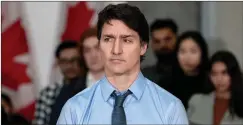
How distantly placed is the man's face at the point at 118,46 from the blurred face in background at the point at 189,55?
1.14ft

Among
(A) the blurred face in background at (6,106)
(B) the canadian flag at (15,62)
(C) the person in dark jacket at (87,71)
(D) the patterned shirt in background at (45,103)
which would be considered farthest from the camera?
(B) the canadian flag at (15,62)

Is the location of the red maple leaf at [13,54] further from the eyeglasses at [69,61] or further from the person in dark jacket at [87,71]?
the person in dark jacket at [87,71]

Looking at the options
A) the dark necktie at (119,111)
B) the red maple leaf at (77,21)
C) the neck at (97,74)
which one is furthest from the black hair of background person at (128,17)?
the red maple leaf at (77,21)

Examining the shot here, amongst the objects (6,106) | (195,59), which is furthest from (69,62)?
(195,59)

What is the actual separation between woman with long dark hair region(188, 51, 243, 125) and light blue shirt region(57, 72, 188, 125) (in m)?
0.32

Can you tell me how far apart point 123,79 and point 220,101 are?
42 centimetres

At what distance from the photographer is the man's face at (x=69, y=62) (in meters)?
1.06

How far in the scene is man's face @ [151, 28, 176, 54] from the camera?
104cm

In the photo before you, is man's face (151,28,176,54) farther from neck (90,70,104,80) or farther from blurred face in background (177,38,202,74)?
neck (90,70,104,80)

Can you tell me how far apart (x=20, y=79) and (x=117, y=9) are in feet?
2.38

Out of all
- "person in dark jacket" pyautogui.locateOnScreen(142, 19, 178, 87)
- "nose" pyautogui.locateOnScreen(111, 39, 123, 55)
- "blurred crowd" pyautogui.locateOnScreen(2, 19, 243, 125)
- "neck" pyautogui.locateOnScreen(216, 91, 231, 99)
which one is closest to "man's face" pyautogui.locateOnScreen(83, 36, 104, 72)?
"blurred crowd" pyautogui.locateOnScreen(2, 19, 243, 125)

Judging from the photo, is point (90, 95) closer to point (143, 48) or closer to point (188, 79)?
point (143, 48)

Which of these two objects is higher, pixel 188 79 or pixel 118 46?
pixel 118 46

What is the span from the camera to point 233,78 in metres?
1.06
